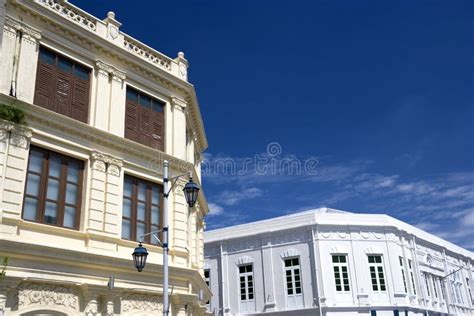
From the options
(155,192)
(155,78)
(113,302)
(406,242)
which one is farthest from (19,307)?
(406,242)

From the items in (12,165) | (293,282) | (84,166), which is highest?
(84,166)

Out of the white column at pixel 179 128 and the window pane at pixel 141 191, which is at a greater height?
the white column at pixel 179 128

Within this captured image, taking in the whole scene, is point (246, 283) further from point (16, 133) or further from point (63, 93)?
point (16, 133)

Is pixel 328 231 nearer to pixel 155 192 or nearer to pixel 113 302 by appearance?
pixel 155 192

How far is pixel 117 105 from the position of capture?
16.6 metres

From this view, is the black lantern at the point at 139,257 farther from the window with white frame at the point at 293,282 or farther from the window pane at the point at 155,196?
the window with white frame at the point at 293,282

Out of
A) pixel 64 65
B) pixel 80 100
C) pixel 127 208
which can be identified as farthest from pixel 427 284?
pixel 64 65

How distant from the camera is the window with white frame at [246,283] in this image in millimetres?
31531

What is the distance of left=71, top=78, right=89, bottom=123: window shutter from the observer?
15.4 metres

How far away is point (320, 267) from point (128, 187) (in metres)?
16.4

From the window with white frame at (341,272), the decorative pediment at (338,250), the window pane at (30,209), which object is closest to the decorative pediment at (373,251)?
the decorative pediment at (338,250)

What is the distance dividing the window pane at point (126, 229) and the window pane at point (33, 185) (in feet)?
9.92

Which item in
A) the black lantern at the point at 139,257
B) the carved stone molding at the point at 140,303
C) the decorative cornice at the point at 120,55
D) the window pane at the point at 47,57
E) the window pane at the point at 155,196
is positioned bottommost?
the carved stone molding at the point at 140,303

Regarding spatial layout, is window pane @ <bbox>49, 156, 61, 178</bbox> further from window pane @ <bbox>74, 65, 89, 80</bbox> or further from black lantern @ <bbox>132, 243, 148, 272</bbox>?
black lantern @ <bbox>132, 243, 148, 272</bbox>
